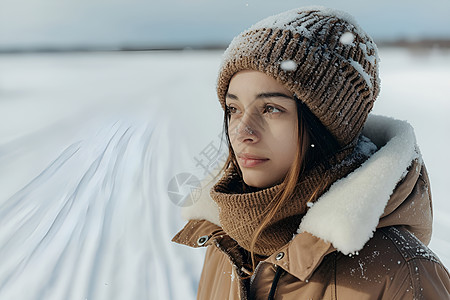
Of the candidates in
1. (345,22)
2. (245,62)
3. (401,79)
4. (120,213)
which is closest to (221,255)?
(245,62)

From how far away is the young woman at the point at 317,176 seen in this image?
0.96 meters

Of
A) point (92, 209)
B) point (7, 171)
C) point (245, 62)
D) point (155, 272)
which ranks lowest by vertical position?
point (155, 272)

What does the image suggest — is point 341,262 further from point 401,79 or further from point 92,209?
point 401,79

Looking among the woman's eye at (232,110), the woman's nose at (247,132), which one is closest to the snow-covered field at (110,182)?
the woman's eye at (232,110)

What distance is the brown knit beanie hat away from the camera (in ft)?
3.59

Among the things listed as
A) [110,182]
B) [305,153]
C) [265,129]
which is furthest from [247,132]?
[110,182]

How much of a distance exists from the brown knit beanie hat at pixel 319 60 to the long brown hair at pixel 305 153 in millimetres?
22

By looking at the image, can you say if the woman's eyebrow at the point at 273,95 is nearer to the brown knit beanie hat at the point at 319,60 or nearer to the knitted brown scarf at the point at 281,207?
the brown knit beanie hat at the point at 319,60

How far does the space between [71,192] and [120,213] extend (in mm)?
812

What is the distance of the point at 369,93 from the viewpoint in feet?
3.89

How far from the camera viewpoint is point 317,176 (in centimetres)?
110

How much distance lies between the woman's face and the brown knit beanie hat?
38 millimetres

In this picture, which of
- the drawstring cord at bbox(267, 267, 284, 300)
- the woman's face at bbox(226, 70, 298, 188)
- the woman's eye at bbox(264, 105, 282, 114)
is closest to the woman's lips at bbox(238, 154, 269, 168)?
the woman's face at bbox(226, 70, 298, 188)

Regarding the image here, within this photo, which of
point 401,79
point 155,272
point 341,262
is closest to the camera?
point 341,262
